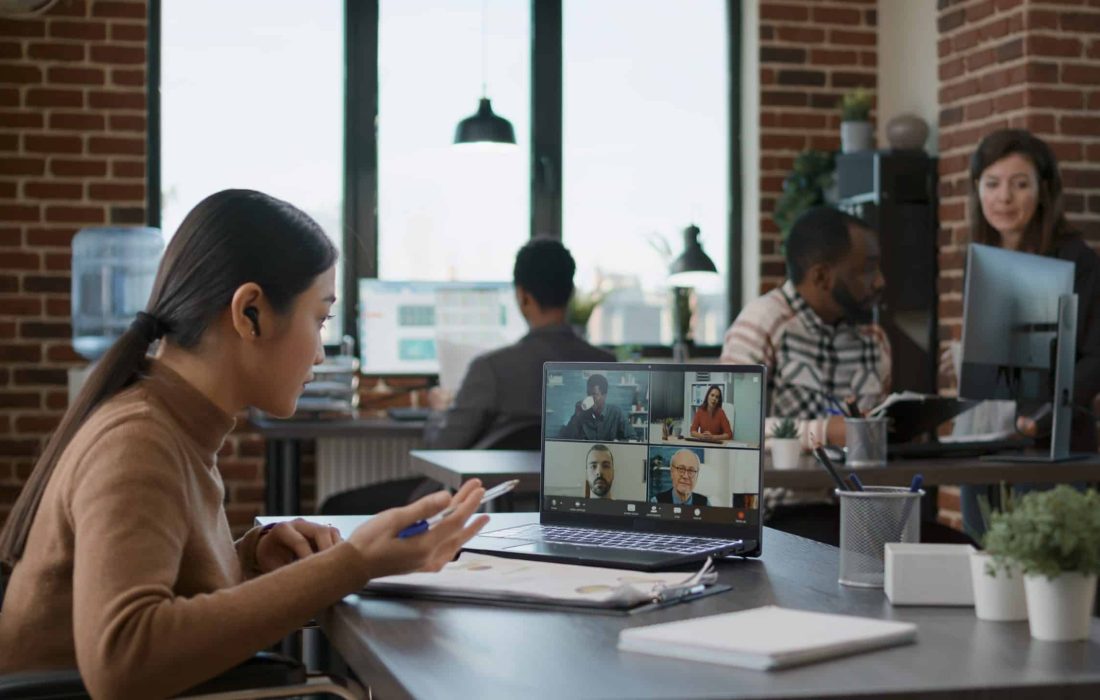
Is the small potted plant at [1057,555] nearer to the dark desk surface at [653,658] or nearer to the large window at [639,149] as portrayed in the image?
the dark desk surface at [653,658]

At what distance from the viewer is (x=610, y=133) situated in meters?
5.66

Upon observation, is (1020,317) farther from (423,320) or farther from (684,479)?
(423,320)

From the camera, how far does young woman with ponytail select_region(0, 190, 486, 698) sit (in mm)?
1252

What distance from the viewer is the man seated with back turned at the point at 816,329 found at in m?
3.21

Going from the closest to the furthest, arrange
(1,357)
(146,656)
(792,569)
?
(146,656), (792,569), (1,357)

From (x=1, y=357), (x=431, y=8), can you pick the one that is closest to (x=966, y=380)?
(x=431, y=8)

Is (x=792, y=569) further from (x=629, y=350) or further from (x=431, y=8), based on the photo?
(x=431, y=8)

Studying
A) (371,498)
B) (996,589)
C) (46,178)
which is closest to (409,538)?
(996,589)

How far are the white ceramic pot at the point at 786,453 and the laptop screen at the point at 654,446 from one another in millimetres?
1058

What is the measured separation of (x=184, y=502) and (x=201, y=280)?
10.3 inches

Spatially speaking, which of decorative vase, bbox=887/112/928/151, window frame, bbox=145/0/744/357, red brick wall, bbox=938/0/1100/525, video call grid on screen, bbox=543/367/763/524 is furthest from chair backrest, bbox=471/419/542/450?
decorative vase, bbox=887/112/928/151

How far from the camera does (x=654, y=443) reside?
5.83 ft

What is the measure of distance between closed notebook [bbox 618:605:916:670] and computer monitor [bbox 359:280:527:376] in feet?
13.4

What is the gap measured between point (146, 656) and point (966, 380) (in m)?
2.31
